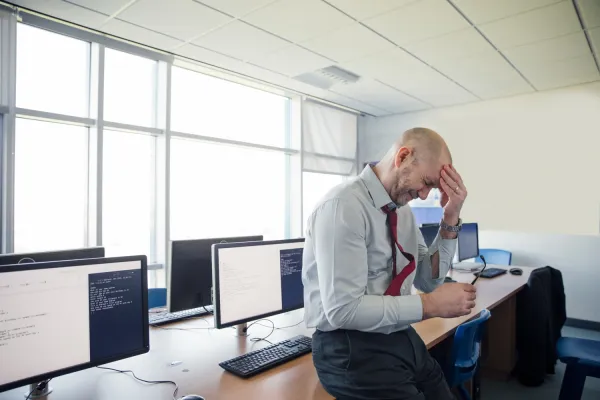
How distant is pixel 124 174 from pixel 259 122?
1.95 metres

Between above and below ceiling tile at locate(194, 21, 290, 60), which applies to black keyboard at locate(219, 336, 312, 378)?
below

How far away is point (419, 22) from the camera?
3094 millimetres

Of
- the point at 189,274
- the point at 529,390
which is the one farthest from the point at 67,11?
the point at 529,390

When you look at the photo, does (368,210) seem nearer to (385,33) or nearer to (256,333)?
(256,333)

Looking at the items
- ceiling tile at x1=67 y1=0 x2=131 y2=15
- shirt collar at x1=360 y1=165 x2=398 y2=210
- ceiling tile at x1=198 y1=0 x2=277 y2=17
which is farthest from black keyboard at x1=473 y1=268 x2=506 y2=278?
ceiling tile at x1=67 y1=0 x2=131 y2=15

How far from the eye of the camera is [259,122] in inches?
207

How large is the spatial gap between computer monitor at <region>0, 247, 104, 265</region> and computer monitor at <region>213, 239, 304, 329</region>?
23.2 inches

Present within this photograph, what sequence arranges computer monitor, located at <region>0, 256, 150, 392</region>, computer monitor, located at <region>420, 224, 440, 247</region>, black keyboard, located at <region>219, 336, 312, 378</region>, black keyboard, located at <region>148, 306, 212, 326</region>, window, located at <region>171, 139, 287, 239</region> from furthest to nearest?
window, located at <region>171, 139, 287, 239</region> → computer monitor, located at <region>420, 224, 440, 247</region> → black keyboard, located at <region>148, 306, 212, 326</region> → black keyboard, located at <region>219, 336, 312, 378</region> → computer monitor, located at <region>0, 256, 150, 392</region>

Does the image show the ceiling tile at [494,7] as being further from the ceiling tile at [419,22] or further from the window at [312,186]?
the window at [312,186]

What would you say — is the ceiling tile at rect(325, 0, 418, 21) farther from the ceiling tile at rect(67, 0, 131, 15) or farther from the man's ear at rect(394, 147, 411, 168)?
the man's ear at rect(394, 147, 411, 168)

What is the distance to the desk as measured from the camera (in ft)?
4.34

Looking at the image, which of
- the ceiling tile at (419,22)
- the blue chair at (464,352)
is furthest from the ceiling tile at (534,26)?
the blue chair at (464,352)

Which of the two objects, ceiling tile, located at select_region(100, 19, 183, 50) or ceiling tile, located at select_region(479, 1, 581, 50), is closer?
ceiling tile, located at select_region(479, 1, 581, 50)

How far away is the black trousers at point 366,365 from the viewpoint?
4.14 ft
